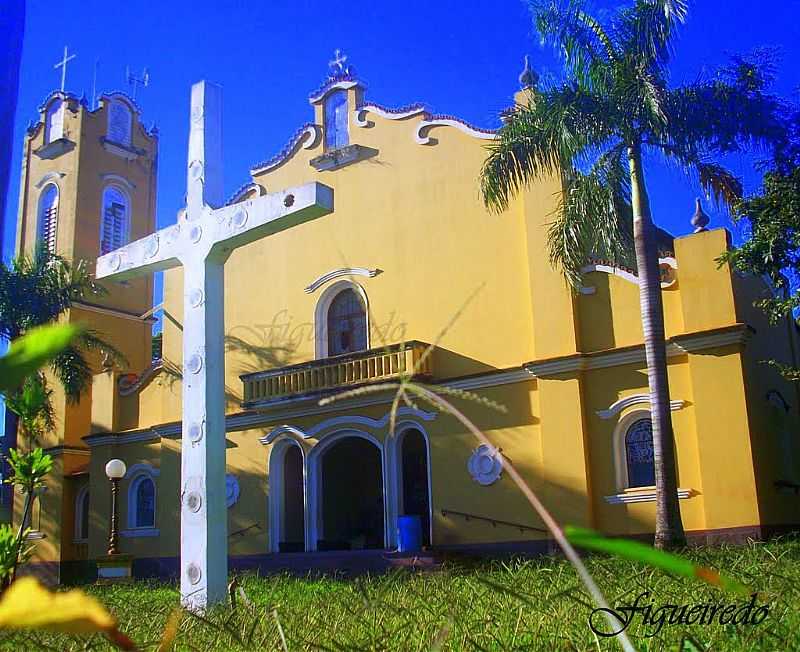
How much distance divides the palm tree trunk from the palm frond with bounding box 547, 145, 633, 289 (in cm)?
26

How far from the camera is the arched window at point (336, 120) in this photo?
21.7 metres

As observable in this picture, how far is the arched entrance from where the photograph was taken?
20.4m

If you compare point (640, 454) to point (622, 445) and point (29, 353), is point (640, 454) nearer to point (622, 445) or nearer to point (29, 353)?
point (622, 445)

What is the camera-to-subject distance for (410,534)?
17750mm

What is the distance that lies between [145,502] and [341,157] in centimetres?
1000

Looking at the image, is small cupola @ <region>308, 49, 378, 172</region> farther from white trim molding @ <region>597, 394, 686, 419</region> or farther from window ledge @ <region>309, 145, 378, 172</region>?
white trim molding @ <region>597, 394, 686, 419</region>

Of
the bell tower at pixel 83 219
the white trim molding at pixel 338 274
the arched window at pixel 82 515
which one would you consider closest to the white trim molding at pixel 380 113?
the white trim molding at pixel 338 274

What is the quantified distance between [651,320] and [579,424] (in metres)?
3.14

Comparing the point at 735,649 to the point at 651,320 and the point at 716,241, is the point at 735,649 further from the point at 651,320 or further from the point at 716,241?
the point at 716,241

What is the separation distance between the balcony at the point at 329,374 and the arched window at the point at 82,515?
788 cm

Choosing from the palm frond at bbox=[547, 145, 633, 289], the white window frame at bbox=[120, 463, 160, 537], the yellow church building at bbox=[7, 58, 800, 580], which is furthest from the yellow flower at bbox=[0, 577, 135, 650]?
the white window frame at bbox=[120, 463, 160, 537]

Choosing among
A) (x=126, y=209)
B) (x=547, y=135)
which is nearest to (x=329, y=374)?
(x=547, y=135)

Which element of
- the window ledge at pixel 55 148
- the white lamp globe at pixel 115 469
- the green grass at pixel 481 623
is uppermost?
the window ledge at pixel 55 148

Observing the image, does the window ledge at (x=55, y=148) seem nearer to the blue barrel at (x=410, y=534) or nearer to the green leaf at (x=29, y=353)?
the blue barrel at (x=410, y=534)
